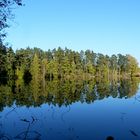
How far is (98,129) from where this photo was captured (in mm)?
17984

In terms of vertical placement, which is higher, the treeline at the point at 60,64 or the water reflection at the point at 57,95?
the treeline at the point at 60,64

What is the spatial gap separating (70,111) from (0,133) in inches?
374

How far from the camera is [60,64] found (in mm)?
123625

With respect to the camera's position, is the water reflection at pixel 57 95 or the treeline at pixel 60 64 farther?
the treeline at pixel 60 64

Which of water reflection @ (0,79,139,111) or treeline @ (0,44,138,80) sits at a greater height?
treeline @ (0,44,138,80)

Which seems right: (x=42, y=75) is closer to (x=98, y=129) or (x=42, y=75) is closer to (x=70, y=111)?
(x=70, y=111)

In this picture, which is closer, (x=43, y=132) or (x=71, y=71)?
(x=43, y=132)

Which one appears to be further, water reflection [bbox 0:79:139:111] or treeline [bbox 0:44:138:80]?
treeline [bbox 0:44:138:80]

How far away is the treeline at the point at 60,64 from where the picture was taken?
363 ft

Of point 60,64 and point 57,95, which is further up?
point 60,64

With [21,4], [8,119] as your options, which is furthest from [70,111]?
[21,4]

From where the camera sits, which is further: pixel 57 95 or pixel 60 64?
pixel 60 64

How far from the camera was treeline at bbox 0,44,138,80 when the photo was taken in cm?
11061

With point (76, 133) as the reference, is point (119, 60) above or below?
above
